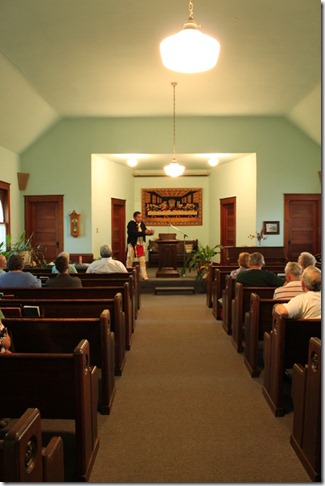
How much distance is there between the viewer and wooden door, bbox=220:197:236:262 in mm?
11117

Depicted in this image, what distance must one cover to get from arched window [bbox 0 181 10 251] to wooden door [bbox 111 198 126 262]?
2.87 meters

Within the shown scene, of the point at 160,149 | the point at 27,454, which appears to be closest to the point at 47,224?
the point at 160,149

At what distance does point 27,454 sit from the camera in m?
1.37

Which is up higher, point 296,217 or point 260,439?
point 296,217

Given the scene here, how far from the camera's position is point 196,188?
1309 centimetres

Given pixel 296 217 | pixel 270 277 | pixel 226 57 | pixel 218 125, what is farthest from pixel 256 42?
pixel 296 217

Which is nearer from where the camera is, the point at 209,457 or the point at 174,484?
the point at 174,484

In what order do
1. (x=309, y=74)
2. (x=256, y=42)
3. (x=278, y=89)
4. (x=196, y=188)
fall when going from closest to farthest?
(x=256, y=42)
(x=309, y=74)
(x=278, y=89)
(x=196, y=188)

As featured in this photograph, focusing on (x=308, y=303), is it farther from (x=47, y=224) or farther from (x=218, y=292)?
(x=47, y=224)

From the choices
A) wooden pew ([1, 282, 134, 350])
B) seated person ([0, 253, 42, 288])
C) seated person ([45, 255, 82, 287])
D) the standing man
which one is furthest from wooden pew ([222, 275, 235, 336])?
the standing man

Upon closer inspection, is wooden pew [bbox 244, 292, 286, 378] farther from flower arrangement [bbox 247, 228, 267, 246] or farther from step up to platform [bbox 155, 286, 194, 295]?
flower arrangement [bbox 247, 228, 267, 246]

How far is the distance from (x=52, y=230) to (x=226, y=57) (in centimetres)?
552

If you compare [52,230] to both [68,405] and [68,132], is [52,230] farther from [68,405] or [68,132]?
[68,405]

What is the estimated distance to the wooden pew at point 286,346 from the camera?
2.94 metres
